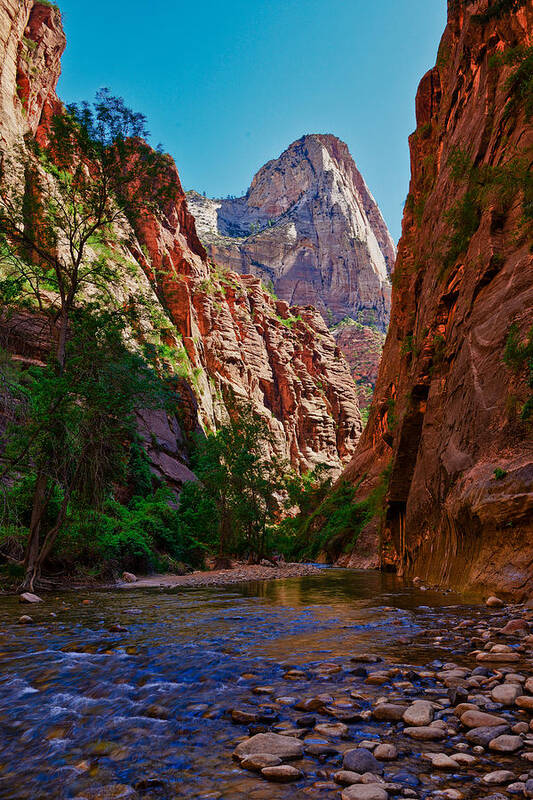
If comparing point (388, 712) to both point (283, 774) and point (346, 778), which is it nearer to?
point (346, 778)

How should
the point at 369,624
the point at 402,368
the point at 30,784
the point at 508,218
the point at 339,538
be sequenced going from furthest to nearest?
the point at 339,538
the point at 402,368
the point at 508,218
the point at 369,624
the point at 30,784

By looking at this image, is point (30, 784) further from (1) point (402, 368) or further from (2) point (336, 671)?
(1) point (402, 368)

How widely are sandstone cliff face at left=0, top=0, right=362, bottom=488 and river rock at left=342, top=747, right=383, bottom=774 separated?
1514 cm

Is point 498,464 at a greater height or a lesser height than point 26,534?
greater

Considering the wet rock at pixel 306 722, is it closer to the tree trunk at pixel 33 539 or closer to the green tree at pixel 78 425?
the green tree at pixel 78 425

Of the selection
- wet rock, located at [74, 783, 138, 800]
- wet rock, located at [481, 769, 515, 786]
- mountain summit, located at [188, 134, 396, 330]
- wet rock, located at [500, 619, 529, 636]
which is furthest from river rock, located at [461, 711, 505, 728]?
mountain summit, located at [188, 134, 396, 330]

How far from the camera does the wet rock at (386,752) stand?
279 cm

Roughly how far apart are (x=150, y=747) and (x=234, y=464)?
98.7 feet

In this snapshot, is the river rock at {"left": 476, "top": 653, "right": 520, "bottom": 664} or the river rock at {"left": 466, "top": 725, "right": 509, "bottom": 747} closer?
the river rock at {"left": 466, "top": 725, "right": 509, "bottom": 747}

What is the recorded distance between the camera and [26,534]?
14.6 meters

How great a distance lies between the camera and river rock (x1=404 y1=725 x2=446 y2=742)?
303 centimetres

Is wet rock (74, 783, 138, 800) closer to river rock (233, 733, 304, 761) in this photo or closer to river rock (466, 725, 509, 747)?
river rock (233, 733, 304, 761)

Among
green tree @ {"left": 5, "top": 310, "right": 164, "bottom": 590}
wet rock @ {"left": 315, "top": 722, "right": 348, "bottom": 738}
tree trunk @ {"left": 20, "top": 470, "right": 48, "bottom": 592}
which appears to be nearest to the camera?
wet rock @ {"left": 315, "top": 722, "right": 348, "bottom": 738}

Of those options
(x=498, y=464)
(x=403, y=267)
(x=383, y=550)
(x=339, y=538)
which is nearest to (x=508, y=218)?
(x=498, y=464)
